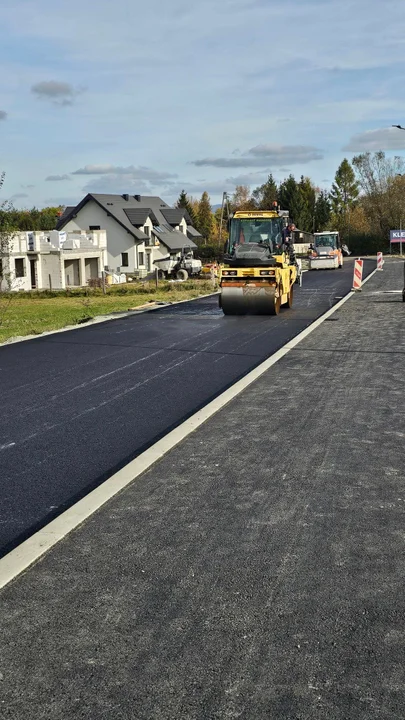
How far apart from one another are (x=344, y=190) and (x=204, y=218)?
25903 mm

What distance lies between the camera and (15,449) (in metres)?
7.88

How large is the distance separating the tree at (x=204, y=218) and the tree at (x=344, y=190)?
74.1ft

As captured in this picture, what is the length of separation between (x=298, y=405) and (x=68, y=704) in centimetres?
659

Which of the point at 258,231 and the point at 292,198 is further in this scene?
the point at 292,198

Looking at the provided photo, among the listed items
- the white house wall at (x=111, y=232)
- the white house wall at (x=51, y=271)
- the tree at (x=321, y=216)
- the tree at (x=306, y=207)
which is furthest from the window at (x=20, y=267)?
the tree at (x=321, y=216)

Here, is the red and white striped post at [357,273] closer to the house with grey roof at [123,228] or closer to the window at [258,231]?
the window at [258,231]

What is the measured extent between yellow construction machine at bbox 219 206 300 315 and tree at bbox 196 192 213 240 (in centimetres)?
10581

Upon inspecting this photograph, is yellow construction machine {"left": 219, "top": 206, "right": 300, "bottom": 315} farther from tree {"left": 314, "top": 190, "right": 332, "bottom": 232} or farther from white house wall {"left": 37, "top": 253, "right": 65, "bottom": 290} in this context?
tree {"left": 314, "top": 190, "right": 332, "bottom": 232}

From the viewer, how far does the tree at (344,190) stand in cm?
13425

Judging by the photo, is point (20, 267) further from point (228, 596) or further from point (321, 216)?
point (321, 216)

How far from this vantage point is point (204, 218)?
464ft

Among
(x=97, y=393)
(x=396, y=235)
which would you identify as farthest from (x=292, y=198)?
(x=97, y=393)

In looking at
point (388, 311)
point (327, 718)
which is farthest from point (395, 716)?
point (388, 311)

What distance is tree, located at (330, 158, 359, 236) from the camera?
13425cm
